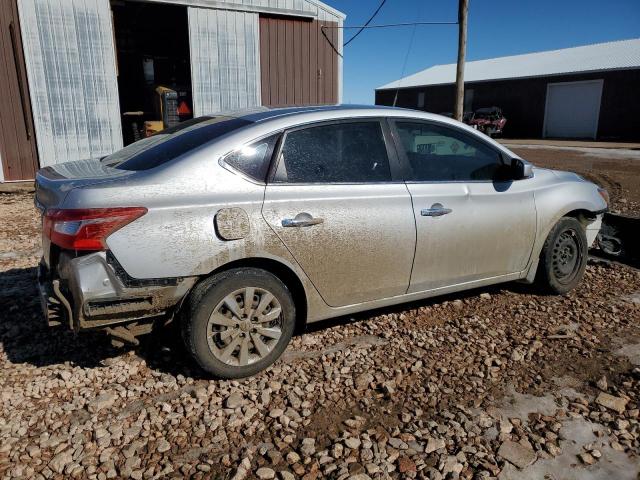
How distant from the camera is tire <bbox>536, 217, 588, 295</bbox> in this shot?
440cm

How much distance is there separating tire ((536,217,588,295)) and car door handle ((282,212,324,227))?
231 cm

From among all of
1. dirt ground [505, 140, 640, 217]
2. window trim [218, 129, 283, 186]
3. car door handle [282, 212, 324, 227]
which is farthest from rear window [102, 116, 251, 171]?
dirt ground [505, 140, 640, 217]

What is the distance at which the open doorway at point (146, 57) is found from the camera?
13703 mm

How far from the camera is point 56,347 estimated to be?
3.56m

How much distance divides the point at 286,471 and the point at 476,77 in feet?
121

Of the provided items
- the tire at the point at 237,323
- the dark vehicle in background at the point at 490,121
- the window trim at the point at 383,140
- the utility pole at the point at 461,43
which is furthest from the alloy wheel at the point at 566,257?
the dark vehicle in background at the point at 490,121

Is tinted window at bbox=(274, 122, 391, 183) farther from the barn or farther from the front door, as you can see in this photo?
the barn

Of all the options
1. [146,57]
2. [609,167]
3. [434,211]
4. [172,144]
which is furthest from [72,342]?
[609,167]

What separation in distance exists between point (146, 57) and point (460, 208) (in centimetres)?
1493

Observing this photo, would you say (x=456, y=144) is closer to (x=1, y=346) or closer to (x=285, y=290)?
(x=285, y=290)

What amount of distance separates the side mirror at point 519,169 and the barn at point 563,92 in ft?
87.8

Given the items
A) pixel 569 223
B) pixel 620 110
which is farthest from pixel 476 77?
pixel 569 223

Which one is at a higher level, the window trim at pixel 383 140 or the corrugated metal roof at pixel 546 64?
the corrugated metal roof at pixel 546 64

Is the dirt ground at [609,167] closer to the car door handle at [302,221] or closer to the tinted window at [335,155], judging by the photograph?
the tinted window at [335,155]
